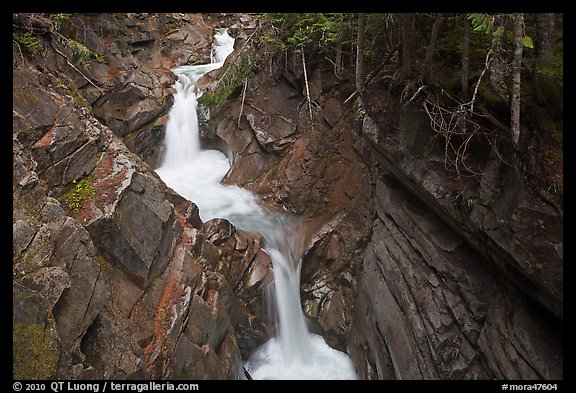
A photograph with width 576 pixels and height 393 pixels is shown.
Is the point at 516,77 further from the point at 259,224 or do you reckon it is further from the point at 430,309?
the point at 259,224

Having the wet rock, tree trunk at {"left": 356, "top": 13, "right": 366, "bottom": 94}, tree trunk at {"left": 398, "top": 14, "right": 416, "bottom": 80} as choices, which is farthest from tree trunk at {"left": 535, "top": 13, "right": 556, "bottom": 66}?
tree trunk at {"left": 356, "top": 13, "right": 366, "bottom": 94}

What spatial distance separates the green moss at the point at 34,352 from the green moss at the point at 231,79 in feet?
35.9

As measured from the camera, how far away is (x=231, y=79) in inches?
532

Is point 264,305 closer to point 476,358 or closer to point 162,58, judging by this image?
point 476,358

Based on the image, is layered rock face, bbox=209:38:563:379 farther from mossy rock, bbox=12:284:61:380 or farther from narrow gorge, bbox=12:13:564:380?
mossy rock, bbox=12:284:61:380

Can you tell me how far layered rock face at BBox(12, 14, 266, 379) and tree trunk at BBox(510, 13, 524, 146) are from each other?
644 cm

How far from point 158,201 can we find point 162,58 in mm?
13296

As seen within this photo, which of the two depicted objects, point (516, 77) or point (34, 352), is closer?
point (34, 352)

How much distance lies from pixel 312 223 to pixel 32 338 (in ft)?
25.5

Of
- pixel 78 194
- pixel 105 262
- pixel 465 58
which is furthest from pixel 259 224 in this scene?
pixel 465 58

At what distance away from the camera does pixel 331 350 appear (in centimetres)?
932

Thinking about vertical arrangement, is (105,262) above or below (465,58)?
below

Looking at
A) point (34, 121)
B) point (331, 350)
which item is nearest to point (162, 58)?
point (34, 121)

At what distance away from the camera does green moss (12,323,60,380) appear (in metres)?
3.93
